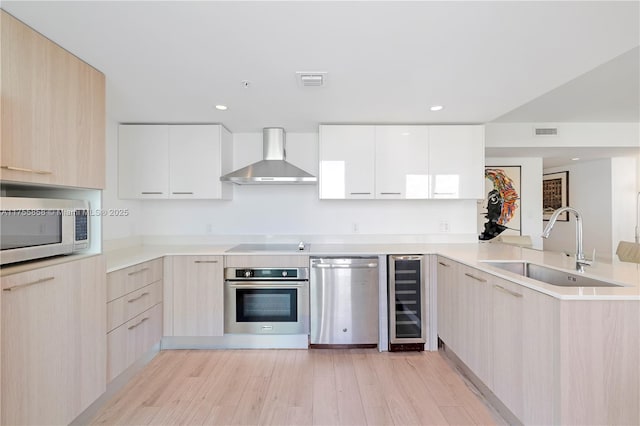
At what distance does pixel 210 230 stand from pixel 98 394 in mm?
1821

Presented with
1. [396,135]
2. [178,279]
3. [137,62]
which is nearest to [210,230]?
[178,279]

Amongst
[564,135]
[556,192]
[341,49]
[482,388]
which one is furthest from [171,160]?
[556,192]

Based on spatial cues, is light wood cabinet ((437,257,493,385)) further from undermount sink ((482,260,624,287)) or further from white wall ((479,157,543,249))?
white wall ((479,157,543,249))

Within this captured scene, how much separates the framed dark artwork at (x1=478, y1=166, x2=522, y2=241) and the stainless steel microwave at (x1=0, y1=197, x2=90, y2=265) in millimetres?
5373

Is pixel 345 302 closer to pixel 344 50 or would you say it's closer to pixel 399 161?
pixel 399 161

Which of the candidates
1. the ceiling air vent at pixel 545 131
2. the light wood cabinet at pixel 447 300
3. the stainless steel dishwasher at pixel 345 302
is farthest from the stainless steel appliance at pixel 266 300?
the ceiling air vent at pixel 545 131

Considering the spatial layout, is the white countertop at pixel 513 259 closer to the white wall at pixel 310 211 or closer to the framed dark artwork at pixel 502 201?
the white wall at pixel 310 211

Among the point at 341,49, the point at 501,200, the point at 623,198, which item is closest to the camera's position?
the point at 341,49

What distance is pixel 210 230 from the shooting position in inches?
134

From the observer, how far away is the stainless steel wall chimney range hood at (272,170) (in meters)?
2.94

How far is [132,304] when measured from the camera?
225 centimetres

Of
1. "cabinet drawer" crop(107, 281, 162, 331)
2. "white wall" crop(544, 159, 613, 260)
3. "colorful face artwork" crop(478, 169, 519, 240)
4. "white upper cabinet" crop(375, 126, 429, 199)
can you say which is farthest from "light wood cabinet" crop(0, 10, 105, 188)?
"white wall" crop(544, 159, 613, 260)

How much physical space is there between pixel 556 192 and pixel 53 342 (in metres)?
8.67

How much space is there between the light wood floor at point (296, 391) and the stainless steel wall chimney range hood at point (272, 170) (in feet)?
5.34
